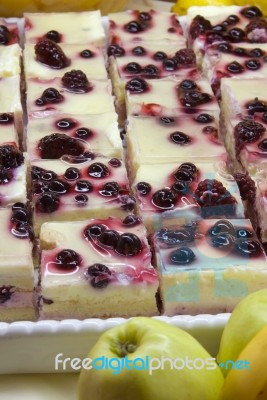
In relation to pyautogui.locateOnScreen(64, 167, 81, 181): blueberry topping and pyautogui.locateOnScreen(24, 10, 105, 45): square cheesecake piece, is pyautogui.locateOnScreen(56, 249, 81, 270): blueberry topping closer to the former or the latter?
pyautogui.locateOnScreen(64, 167, 81, 181): blueberry topping

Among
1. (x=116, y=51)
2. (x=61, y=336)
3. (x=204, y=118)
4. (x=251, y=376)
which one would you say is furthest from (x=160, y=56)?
(x=251, y=376)

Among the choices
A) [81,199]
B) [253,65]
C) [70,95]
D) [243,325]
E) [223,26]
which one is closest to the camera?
[243,325]

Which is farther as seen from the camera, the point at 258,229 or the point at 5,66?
the point at 5,66

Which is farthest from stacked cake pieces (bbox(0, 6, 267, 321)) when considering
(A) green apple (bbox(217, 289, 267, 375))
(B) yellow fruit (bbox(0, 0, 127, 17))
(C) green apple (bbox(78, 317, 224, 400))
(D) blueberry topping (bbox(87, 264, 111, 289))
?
(C) green apple (bbox(78, 317, 224, 400))

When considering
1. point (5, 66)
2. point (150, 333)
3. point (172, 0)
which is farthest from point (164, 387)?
point (172, 0)

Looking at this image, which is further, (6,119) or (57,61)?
(57,61)

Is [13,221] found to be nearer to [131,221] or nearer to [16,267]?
[16,267]

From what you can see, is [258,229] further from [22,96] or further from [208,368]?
[22,96]
